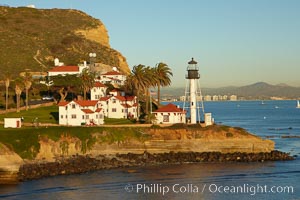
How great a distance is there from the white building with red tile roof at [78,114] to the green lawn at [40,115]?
8.18 ft

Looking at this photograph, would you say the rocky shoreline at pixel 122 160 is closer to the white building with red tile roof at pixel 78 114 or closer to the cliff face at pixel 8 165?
the cliff face at pixel 8 165

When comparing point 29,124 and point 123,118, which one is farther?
point 123,118

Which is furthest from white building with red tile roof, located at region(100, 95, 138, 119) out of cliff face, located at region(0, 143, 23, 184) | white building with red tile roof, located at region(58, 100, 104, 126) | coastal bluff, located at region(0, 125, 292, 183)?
cliff face, located at region(0, 143, 23, 184)

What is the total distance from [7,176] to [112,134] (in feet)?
61.8

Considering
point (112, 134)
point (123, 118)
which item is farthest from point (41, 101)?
point (112, 134)

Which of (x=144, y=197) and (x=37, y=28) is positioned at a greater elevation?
(x=37, y=28)

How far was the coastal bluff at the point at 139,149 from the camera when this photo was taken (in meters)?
73.8

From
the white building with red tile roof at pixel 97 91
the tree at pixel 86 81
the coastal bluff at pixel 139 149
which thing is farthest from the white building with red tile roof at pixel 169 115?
the white building with red tile roof at pixel 97 91

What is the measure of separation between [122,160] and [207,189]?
19.7 m

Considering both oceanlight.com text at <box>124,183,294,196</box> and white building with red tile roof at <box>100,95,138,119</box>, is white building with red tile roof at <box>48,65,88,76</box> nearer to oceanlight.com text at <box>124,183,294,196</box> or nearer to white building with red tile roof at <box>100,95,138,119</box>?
white building with red tile roof at <box>100,95,138,119</box>

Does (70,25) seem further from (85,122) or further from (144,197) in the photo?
(144,197)

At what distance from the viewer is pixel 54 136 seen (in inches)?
3031

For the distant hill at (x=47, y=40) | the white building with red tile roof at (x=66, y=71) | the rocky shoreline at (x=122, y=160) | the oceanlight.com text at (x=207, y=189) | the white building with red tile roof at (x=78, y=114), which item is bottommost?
the oceanlight.com text at (x=207, y=189)

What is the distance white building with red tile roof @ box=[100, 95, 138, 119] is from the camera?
10425cm
